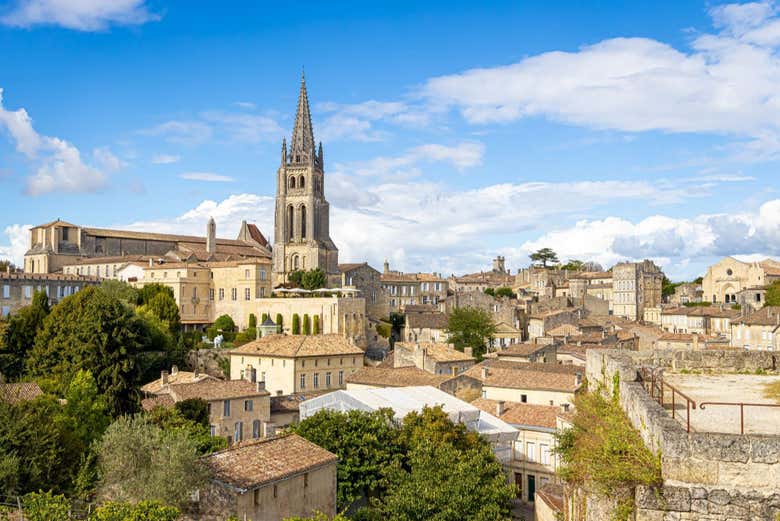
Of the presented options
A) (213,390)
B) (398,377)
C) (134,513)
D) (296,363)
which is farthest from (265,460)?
(296,363)

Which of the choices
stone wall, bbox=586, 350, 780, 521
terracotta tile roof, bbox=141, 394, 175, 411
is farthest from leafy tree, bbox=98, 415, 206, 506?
stone wall, bbox=586, 350, 780, 521

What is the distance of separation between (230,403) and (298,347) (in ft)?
48.1

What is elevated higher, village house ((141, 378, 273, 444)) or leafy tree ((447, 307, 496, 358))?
leafy tree ((447, 307, 496, 358))

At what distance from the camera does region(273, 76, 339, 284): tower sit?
96.5 m

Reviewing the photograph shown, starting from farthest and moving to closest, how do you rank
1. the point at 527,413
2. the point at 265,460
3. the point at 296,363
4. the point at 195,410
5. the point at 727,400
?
the point at 296,363 → the point at 195,410 → the point at 527,413 → the point at 265,460 → the point at 727,400

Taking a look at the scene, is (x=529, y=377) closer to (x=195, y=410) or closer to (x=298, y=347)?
(x=298, y=347)

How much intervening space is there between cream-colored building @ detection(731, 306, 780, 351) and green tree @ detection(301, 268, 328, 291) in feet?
142

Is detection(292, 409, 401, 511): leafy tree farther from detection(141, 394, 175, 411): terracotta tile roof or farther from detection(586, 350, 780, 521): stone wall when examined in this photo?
detection(586, 350, 780, 521): stone wall

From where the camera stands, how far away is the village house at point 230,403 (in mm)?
39812

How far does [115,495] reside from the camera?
22.0 m

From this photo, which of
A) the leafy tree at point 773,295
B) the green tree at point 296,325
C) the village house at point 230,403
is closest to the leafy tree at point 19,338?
the village house at point 230,403

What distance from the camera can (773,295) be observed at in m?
79.2

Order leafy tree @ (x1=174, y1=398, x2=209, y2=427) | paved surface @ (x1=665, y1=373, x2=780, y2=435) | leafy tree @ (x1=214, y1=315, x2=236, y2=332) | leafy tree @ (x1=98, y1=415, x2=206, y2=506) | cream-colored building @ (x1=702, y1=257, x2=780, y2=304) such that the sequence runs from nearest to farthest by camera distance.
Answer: paved surface @ (x1=665, y1=373, x2=780, y2=435), leafy tree @ (x1=98, y1=415, x2=206, y2=506), leafy tree @ (x1=174, y1=398, x2=209, y2=427), leafy tree @ (x1=214, y1=315, x2=236, y2=332), cream-colored building @ (x1=702, y1=257, x2=780, y2=304)

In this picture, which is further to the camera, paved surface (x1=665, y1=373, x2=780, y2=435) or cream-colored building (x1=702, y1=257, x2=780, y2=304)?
cream-colored building (x1=702, y1=257, x2=780, y2=304)
